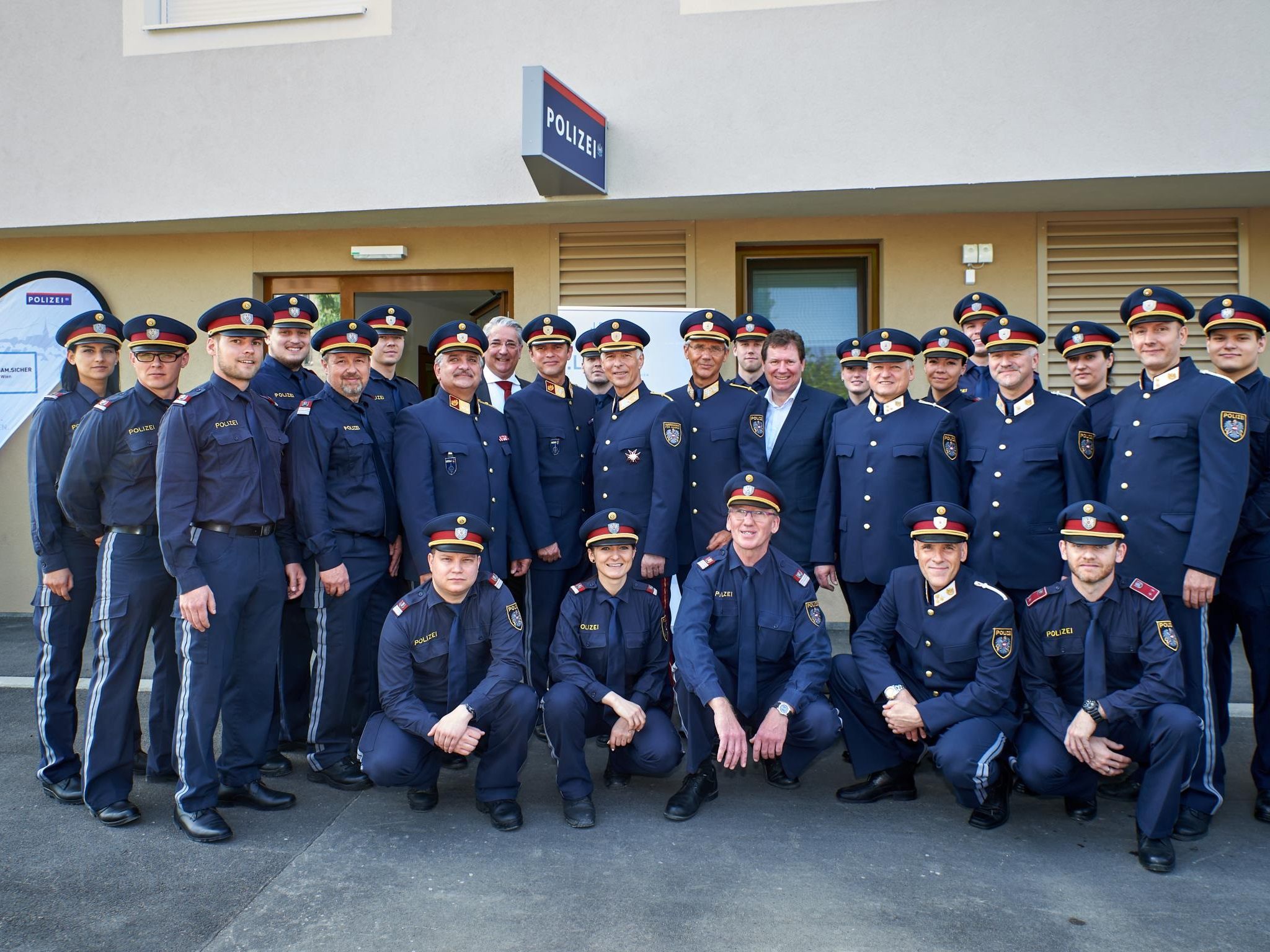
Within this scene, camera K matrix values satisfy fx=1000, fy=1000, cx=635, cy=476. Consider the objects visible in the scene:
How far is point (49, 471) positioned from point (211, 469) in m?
0.94

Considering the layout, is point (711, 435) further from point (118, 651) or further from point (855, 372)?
point (118, 651)

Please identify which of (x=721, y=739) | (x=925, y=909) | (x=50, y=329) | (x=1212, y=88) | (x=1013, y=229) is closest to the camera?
(x=925, y=909)

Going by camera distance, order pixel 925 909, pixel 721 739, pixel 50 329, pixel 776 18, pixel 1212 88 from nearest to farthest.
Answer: pixel 925 909
pixel 721 739
pixel 1212 88
pixel 776 18
pixel 50 329

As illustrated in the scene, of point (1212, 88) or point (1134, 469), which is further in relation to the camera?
point (1212, 88)

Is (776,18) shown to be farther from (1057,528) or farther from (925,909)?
(925,909)

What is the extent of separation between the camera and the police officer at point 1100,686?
3658 mm

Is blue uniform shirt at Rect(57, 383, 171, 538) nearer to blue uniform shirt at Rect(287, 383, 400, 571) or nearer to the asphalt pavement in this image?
blue uniform shirt at Rect(287, 383, 400, 571)

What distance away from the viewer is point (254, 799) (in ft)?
13.5

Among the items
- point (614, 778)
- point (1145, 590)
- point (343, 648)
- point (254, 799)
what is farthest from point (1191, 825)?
point (254, 799)

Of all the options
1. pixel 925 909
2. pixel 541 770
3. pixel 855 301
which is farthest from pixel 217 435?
pixel 855 301

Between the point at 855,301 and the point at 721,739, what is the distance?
15.4 ft

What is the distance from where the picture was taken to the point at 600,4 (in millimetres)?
6863

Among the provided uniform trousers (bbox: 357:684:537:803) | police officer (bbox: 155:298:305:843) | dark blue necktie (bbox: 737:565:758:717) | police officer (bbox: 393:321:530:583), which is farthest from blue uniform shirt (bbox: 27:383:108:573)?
dark blue necktie (bbox: 737:565:758:717)

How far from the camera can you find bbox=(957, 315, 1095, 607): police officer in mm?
4465
